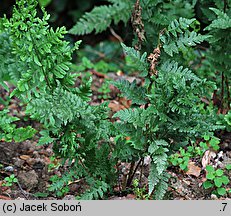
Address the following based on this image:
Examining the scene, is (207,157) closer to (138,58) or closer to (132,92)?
(132,92)

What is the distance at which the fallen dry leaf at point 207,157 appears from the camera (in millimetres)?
4395

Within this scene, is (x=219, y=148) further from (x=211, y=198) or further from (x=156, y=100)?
(x=156, y=100)

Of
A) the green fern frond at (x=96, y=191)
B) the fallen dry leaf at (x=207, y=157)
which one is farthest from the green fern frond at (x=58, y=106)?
the fallen dry leaf at (x=207, y=157)

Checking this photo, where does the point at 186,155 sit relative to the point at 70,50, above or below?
below

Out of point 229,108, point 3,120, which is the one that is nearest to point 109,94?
point 229,108

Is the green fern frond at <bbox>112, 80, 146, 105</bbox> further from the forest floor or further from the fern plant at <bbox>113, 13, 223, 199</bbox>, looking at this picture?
the forest floor

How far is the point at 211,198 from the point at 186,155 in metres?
0.49

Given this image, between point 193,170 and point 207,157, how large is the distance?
185 millimetres

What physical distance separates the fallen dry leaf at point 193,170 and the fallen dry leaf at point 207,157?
60mm

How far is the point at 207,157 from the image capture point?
14.5ft

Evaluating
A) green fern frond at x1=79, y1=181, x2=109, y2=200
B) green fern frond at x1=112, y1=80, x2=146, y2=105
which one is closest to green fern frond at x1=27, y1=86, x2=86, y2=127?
green fern frond at x1=112, y1=80, x2=146, y2=105

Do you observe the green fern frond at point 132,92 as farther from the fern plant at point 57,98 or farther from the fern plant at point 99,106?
the fern plant at point 57,98

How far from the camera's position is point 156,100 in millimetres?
3566
